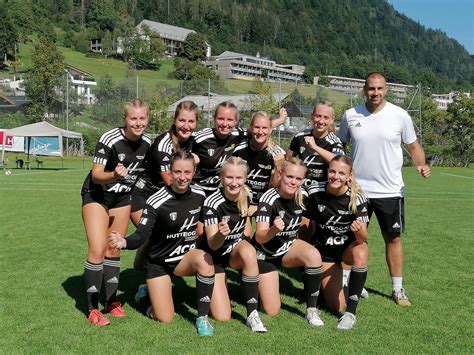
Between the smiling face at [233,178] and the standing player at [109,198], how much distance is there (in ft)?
2.95

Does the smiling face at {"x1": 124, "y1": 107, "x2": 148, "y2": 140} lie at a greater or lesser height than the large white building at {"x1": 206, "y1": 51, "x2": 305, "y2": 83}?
lesser

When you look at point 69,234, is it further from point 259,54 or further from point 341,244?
point 259,54

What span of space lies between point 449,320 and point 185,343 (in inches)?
98.5

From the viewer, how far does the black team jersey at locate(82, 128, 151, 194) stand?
179 inches

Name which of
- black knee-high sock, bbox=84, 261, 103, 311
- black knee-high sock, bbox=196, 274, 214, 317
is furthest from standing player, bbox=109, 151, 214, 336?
black knee-high sock, bbox=84, 261, 103, 311

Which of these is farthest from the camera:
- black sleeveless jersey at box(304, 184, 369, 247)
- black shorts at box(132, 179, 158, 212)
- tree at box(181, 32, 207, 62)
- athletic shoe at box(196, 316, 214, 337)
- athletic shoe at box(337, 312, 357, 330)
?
tree at box(181, 32, 207, 62)

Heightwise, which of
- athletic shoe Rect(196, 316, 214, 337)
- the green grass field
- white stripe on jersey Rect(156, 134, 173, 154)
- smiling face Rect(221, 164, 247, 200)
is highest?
white stripe on jersey Rect(156, 134, 173, 154)

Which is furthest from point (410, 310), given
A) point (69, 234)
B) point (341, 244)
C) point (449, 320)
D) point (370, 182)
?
point (69, 234)

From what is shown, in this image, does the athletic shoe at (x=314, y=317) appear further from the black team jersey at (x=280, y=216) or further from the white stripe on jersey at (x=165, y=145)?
the white stripe on jersey at (x=165, y=145)

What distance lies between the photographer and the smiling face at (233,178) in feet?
14.5

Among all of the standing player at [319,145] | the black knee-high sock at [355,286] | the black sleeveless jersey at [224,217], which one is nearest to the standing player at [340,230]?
the black knee-high sock at [355,286]

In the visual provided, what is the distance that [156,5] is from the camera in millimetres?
185500

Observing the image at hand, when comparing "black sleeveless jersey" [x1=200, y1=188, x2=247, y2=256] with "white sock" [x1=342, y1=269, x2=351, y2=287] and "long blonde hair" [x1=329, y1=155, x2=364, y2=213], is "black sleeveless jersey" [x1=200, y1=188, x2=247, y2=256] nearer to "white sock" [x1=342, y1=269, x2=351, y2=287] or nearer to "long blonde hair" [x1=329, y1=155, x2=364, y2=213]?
"long blonde hair" [x1=329, y1=155, x2=364, y2=213]

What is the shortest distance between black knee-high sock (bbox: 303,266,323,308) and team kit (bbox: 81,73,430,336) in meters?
0.01
